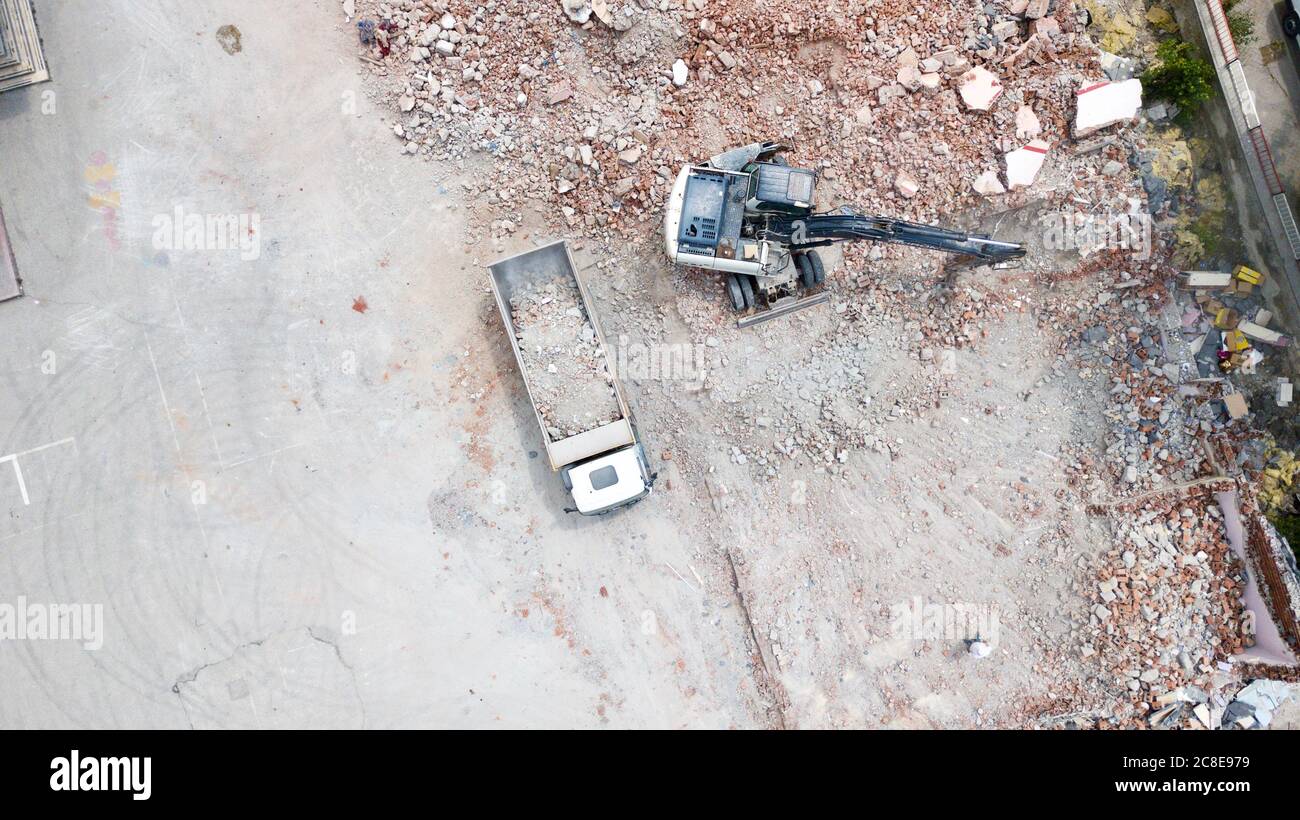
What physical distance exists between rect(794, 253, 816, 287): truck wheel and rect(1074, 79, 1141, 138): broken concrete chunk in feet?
18.5

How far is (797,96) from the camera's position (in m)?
14.1

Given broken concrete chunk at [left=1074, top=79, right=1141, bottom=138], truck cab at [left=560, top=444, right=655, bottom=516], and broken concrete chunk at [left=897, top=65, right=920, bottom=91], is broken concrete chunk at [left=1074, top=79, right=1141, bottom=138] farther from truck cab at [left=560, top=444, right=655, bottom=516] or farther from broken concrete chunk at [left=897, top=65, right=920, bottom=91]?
truck cab at [left=560, top=444, right=655, bottom=516]

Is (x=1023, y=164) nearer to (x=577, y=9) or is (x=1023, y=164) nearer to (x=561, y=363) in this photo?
(x=577, y=9)

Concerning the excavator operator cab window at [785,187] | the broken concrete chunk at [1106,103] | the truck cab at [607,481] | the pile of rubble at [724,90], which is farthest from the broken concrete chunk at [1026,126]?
the truck cab at [607,481]

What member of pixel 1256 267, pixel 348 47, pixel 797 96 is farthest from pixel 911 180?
pixel 348 47

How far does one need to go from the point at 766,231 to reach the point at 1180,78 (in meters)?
8.70

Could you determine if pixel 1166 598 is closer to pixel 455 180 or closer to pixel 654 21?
pixel 654 21

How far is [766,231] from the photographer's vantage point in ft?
42.3

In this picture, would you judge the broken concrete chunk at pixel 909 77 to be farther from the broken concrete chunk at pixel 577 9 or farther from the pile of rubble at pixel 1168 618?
the pile of rubble at pixel 1168 618

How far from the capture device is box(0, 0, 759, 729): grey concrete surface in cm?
1416

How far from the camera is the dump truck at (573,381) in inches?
525

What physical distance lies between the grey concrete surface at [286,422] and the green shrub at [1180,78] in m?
12.5

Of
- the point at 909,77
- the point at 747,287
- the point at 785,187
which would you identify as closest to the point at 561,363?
the point at 747,287

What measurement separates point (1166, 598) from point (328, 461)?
15703 millimetres
